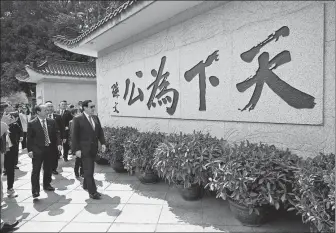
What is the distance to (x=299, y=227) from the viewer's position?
3.52m

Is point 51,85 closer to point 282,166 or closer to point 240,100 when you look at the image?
point 240,100

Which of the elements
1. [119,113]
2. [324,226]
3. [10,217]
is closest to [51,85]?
[119,113]

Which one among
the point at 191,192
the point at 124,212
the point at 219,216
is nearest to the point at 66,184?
the point at 124,212

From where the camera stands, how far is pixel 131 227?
141 inches

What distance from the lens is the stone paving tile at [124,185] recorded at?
537 cm

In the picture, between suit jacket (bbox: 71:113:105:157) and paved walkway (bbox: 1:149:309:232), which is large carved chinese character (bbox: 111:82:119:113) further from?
suit jacket (bbox: 71:113:105:157)

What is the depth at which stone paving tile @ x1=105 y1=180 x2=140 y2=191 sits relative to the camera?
537cm

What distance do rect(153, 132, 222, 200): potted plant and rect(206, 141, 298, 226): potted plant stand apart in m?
0.44

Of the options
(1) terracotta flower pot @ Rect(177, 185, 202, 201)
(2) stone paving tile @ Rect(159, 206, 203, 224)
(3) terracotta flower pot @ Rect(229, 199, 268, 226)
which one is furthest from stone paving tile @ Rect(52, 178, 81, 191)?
(3) terracotta flower pot @ Rect(229, 199, 268, 226)

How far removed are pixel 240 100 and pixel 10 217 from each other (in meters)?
4.52

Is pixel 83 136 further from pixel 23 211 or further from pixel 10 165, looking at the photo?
pixel 10 165

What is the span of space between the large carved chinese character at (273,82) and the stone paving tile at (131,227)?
2625 mm

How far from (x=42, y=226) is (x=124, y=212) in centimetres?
126

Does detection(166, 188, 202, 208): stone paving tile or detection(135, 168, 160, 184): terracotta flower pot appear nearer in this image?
detection(166, 188, 202, 208): stone paving tile
